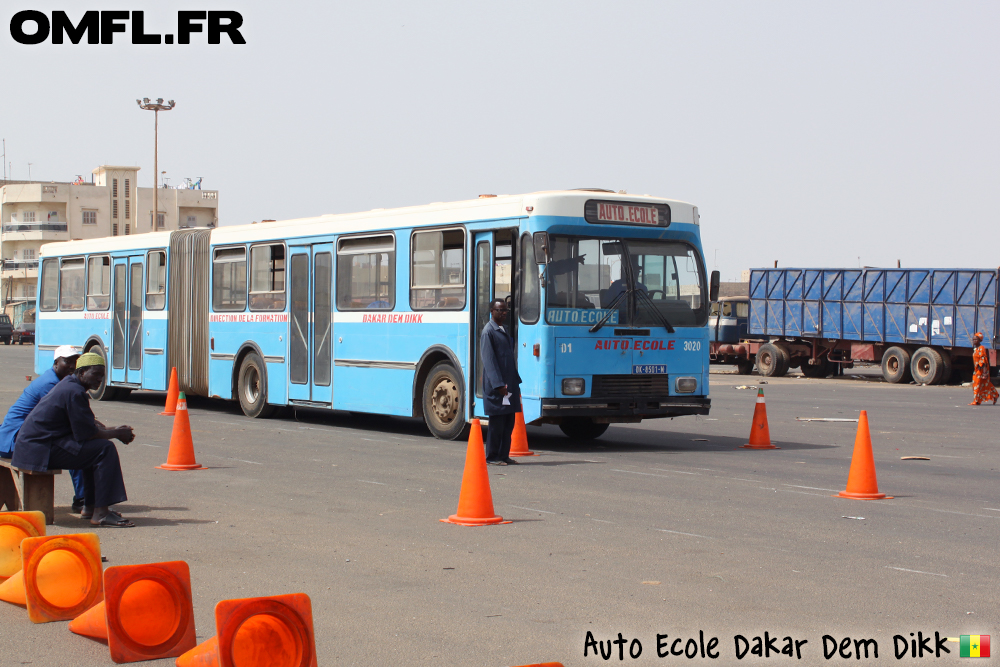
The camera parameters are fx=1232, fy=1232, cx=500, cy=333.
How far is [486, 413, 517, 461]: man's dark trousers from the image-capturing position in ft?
43.3

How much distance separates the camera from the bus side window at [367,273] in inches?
666

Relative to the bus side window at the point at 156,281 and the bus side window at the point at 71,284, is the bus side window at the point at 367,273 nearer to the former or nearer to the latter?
the bus side window at the point at 156,281

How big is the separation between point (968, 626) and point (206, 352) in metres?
16.9

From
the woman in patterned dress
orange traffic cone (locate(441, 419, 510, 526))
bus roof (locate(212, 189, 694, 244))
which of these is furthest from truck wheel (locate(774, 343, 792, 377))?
orange traffic cone (locate(441, 419, 510, 526))

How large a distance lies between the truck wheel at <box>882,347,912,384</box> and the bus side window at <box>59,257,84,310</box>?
2194 centimetres

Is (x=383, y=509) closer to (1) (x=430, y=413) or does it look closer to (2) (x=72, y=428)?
(2) (x=72, y=428)

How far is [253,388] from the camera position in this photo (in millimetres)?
20125

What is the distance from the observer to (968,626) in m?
6.17

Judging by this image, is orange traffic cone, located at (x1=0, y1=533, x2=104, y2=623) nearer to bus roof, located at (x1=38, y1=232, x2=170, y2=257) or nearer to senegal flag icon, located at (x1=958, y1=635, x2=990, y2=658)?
senegal flag icon, located at (x1=958, y1=635, x2=990, y2=658)

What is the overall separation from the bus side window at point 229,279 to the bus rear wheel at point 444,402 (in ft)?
17.0

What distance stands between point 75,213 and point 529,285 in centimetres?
12143

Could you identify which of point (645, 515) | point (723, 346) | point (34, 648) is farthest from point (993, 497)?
point (723, 346)

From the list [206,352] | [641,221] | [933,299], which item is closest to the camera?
[641,221]

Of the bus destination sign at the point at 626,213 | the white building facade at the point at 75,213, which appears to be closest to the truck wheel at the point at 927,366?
the bus destination sign at the point at 626,213
